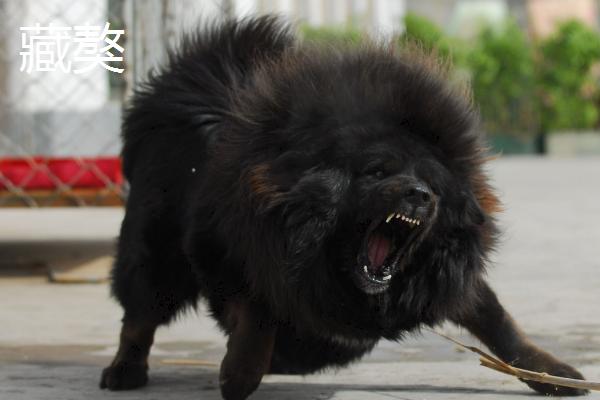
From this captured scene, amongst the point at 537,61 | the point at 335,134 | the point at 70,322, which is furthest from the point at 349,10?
the point at 335,134

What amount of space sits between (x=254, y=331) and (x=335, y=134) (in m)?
0.59

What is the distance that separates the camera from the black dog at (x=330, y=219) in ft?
10.1

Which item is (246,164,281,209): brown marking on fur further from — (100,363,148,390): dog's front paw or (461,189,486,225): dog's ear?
(100,363,148,390): dog's front paw

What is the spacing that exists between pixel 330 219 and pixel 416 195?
9.4 inches

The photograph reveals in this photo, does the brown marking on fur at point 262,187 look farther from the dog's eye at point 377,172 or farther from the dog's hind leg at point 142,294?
the dog's hind leg at point 142,294

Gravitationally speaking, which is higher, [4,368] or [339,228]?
[339,228]

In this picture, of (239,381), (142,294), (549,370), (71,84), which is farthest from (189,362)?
(71,84)

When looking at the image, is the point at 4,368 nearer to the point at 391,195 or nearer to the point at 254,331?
the point at 254,331

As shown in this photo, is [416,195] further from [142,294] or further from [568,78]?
[568,78]

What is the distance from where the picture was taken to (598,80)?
1108 inches

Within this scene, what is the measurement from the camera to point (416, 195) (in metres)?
2.94

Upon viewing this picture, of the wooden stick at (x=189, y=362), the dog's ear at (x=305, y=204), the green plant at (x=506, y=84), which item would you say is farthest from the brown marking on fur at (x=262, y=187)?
the green plant at (x=506, y=84)

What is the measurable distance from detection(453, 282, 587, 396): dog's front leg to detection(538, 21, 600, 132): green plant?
24.1m

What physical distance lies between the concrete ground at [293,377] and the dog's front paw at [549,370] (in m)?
0.04
